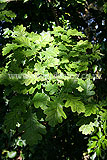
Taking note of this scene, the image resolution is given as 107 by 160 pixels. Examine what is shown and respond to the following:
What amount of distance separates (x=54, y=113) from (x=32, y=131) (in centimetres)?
18

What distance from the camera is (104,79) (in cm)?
257

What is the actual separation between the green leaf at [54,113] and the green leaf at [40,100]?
53 millimetres

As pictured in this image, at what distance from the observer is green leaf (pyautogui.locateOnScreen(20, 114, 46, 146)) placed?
102 cm

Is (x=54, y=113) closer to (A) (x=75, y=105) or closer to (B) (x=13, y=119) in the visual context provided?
(A) (x=75, y=105)

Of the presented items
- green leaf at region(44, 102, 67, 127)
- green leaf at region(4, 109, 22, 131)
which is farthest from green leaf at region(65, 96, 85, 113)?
green leaf at region(4, 109, 22, 131)

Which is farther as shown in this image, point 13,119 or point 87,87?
point 87,87

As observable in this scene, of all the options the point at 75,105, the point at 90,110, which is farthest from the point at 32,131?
the point at 90,110

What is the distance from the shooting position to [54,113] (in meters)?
1.10

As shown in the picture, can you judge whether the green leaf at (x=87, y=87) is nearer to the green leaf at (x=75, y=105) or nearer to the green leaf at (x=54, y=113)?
the green leaf at (x=75, y=105)

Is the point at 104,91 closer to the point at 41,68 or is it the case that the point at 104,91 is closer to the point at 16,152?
the point at 41,68

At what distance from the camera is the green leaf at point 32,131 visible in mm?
1024

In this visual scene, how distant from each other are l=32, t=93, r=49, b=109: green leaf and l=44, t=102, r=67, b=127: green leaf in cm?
5

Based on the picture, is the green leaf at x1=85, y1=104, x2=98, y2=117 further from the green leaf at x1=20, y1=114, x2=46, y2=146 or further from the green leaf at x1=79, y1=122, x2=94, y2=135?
the green leaf at x1=20, y1=114, x2=46, y2=146

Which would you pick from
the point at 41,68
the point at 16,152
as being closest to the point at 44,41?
the point at 41,68
